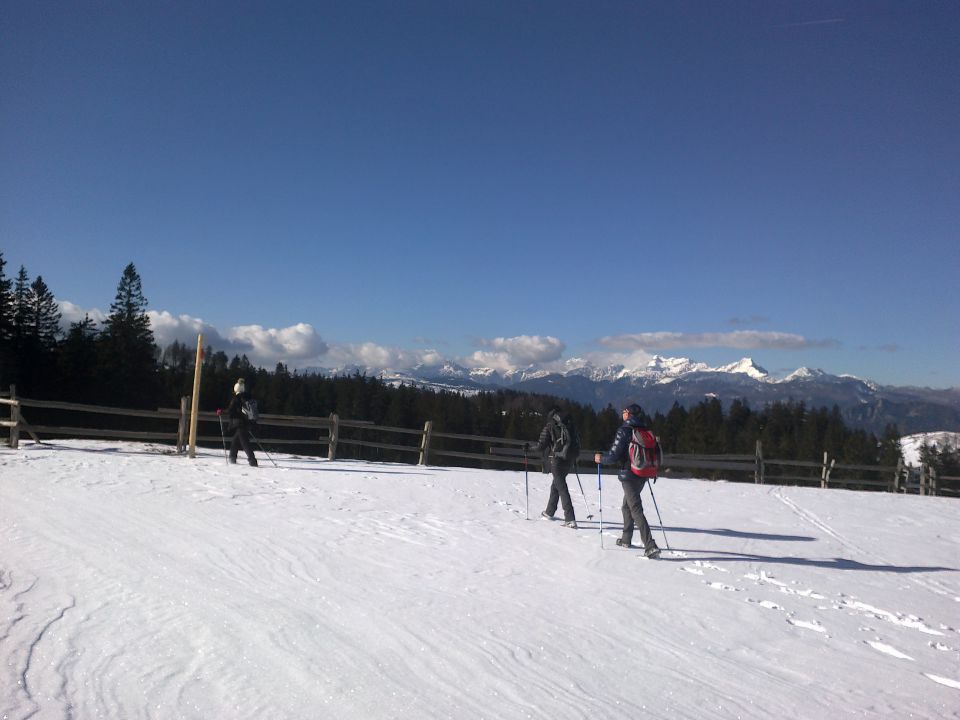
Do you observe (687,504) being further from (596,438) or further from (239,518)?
(596,438)

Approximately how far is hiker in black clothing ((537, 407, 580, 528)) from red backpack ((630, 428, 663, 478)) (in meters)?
1.82

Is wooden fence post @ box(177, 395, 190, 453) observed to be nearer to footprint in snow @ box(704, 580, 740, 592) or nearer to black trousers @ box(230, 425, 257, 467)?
black trousers @ box(230, 425, 257, 467)

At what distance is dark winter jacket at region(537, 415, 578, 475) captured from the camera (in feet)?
33.9

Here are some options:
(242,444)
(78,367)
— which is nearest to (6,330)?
(78,367)

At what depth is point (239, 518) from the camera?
9312mm

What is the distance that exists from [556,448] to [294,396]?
65050 mm

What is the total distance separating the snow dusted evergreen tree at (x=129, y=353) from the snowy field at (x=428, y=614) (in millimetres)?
43450

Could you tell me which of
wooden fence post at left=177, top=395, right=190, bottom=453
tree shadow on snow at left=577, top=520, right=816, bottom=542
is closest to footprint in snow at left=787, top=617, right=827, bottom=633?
tree shadow on snow at left=577, top=520, right=816, bottom=542

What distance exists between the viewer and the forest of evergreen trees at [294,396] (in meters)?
46.3

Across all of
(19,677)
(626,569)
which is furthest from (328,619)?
(626,569)

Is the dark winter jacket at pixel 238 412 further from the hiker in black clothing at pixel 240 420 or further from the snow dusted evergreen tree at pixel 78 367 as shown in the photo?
the snow dusted evergreen tree at pixel 78 367

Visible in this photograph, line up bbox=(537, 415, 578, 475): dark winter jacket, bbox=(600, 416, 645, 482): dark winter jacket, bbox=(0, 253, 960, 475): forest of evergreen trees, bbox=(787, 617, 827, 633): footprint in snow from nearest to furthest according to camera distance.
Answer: bbox=(787, 617, 827, 633): footprint in snow
bbox=(600, 416, 645, 482): dark winter jacket
bbox=(537, 415, 578, 475): dark winter jacket
bbox=(0, 253, 960, 475): forest of evergreen trees

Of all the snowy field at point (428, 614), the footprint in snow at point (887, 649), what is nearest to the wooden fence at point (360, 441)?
the snowy field at point (428, 614)

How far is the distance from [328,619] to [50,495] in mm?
6861
